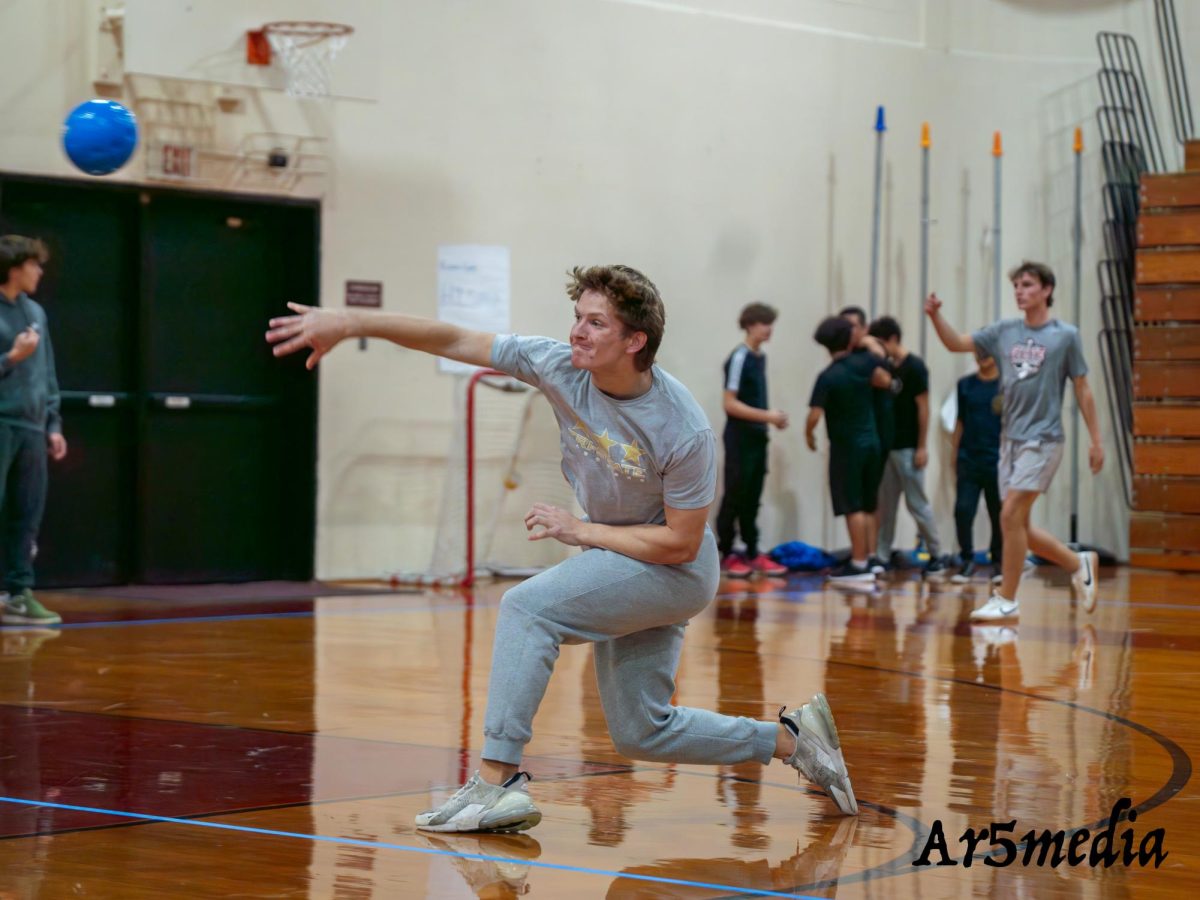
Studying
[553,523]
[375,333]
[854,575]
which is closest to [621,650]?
[553,523]

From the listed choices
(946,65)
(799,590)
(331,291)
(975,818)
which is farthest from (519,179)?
(975,818)

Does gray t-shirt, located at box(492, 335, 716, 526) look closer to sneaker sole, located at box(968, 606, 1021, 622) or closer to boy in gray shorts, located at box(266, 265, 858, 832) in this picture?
boy in gray shorts, located at box(266, 265, 858, 832)

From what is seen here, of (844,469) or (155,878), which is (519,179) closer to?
(844,469)

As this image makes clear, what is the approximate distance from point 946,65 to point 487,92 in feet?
16.3

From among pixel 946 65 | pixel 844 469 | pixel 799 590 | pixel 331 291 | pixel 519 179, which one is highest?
pixel 946 65

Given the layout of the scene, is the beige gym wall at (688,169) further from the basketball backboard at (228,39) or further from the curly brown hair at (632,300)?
the curly brown hair at (632,300)

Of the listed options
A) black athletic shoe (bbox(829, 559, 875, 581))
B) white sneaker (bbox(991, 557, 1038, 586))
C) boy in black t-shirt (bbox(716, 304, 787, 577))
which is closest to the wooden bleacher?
white sneaker (bbox(991, 557, 1038, 586))

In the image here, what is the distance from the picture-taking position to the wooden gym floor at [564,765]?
3.79 meters

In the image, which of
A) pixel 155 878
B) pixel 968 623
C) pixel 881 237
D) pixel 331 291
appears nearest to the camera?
pixel 155 878

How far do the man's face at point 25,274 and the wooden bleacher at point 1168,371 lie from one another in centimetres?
959

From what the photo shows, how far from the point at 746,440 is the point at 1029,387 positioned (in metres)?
3.89

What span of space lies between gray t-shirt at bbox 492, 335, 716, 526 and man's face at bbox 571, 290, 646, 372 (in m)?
0.12

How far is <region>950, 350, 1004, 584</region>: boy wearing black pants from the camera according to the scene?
496 inches

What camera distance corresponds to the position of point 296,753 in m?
5.25
